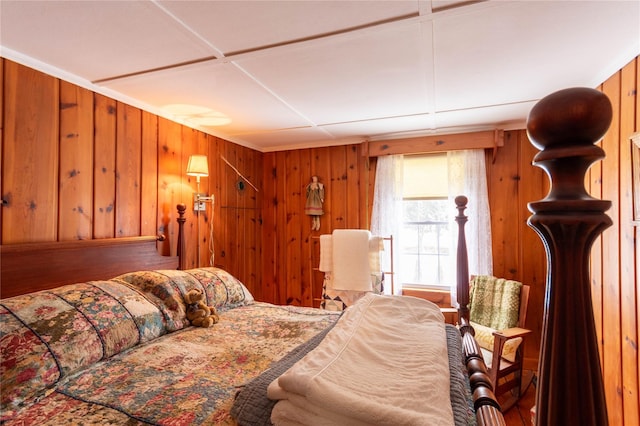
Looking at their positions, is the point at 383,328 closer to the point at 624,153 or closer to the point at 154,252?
the point at 624,153

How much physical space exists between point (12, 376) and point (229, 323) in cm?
103

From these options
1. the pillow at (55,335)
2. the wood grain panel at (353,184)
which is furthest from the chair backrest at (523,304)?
the pillow at (55,335)

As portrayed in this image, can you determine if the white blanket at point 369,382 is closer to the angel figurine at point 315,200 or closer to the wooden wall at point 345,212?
the wooden wall at point 345,212

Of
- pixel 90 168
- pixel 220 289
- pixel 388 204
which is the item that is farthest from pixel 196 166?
pixel 388 204

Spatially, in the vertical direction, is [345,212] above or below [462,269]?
above

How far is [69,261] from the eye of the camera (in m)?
1.90

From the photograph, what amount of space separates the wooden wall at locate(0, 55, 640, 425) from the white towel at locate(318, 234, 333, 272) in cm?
50

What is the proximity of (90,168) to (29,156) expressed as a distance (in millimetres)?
343

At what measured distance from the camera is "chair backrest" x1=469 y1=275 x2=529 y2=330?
8.55ft

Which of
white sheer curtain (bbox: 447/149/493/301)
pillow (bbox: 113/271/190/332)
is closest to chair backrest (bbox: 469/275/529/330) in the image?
white sheer curtain (bbox: 447/149/493/301)

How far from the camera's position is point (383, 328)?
1.30 m

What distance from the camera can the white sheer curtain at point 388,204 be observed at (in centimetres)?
345

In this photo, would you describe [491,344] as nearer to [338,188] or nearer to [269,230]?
[338,188]

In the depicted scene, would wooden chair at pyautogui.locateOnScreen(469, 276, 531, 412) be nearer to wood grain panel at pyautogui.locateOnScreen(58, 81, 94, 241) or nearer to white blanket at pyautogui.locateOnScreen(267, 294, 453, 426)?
white blanket at pyautogui.locateOnScreen(267, 294, 453, 426)
